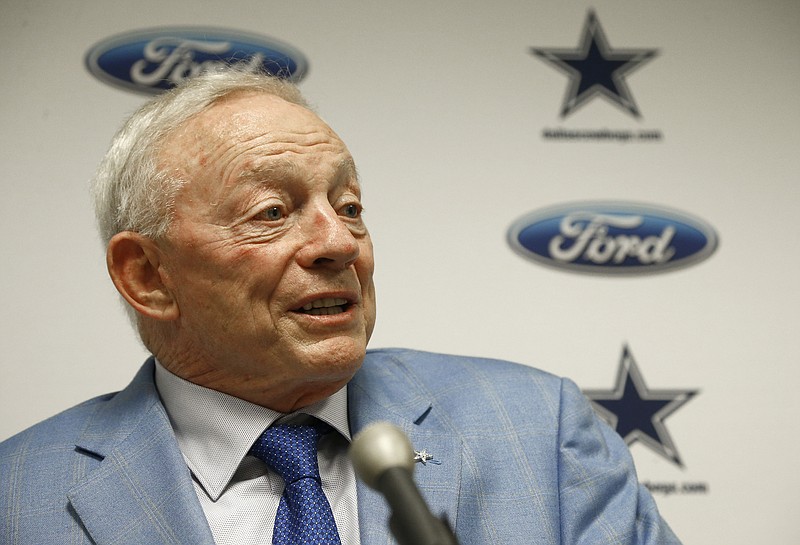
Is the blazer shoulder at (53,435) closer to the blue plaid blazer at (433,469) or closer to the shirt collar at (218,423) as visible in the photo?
the blue plaid blazer at (433,469)

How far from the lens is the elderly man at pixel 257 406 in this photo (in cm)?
157

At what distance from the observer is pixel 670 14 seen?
255cm

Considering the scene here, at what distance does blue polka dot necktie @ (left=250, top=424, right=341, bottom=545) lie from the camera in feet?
5.00

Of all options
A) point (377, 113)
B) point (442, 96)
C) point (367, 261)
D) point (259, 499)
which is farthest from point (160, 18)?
point (259, 499)

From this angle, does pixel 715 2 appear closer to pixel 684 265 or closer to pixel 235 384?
pixel 684 265

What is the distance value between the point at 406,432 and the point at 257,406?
276 mm

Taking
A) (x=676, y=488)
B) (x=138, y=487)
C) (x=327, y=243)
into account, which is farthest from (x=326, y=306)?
(x=676, y=488)

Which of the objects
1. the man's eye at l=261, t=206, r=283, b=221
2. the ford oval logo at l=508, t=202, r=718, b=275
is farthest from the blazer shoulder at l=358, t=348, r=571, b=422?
the ford oval logo at l=508, t=202, r=718, b=275

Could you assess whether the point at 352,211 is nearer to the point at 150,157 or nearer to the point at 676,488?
the point at 150,157

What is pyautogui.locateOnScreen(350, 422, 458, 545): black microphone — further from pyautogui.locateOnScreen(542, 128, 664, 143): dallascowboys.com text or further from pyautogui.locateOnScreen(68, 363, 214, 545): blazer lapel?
pyautogui.locateOnScreen(542, 128, 664, 143): dallascowboys.com text

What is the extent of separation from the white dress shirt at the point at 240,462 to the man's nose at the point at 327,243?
0.93 ft

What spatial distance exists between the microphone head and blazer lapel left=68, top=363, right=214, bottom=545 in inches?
27.8

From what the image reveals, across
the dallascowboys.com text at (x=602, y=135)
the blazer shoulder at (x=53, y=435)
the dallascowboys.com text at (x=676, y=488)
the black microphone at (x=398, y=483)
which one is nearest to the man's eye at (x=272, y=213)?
the blazer shoulder at (x=53, y=435)

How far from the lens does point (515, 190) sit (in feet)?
8.10
